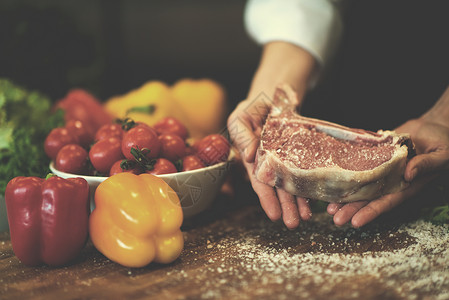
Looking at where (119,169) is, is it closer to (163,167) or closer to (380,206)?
(163,167)

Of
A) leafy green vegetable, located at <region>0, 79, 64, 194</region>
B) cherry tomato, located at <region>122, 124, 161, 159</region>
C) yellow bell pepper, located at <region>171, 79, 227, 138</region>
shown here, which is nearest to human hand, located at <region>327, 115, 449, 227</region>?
cherry tomato, located at <region>122, 124, 161, 159</region>

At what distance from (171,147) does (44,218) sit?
1.95ft

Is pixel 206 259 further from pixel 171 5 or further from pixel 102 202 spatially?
pixel 171 5

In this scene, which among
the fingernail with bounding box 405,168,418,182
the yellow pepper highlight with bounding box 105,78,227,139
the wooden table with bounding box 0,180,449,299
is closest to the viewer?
the wooden table with bounding box 0,180,449,299

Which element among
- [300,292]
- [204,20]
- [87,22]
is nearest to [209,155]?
[300,292]

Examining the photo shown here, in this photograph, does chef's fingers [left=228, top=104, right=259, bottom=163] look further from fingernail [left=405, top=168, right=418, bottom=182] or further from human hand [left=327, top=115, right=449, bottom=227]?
fingernail [left=405, top=168, right=418, bottom=182]

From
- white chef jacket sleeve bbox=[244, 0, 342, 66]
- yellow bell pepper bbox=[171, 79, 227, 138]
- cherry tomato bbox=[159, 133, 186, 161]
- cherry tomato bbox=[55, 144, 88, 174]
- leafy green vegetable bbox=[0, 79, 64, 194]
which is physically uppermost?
white chef jacket sleeve bbox=[244, 0, 342, 66]

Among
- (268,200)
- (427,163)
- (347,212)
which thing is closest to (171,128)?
(268,200)

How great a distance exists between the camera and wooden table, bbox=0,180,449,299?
1437 mm

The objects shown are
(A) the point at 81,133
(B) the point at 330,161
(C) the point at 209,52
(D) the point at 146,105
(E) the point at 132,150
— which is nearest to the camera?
(B) the point at 330,161

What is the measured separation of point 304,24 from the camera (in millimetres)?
2607

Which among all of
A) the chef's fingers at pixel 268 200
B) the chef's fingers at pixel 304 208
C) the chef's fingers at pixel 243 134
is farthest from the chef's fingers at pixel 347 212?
the chef's fingers at pixel 243 134

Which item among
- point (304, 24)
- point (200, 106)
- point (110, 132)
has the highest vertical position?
point (304, 24)

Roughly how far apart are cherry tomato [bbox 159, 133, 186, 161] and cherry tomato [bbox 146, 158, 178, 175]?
0.08 metres
